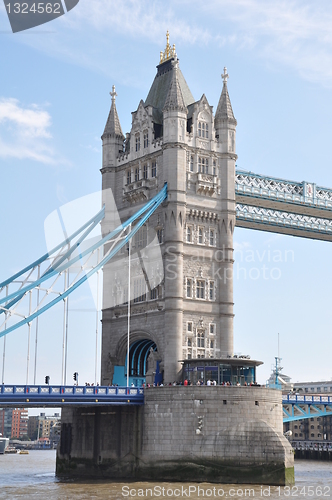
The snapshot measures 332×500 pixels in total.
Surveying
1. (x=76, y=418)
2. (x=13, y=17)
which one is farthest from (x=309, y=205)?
(x=13, y=17)

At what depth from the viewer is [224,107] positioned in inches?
2906

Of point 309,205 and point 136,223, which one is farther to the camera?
point 309,205

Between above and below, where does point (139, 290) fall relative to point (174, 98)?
below

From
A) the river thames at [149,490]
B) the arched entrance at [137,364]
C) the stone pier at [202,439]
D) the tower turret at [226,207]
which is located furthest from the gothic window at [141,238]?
the river thames at [149,490]

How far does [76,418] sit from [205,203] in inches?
870

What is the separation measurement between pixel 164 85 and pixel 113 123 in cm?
639

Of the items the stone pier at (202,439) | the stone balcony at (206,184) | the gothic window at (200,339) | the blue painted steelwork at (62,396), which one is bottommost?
the stone pier at (202,439)

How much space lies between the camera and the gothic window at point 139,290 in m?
71.8

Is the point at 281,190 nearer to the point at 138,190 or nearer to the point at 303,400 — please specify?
the point at 138,190

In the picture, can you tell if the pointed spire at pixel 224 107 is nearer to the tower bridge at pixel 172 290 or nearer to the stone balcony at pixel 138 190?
the tower bridge at pixel 172 290

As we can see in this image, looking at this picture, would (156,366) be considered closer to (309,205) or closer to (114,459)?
(114,459)

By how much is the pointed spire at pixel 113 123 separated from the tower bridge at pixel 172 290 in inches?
5.9

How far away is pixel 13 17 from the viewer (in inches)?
1419

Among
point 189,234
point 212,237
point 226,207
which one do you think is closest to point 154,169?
point 189,234
